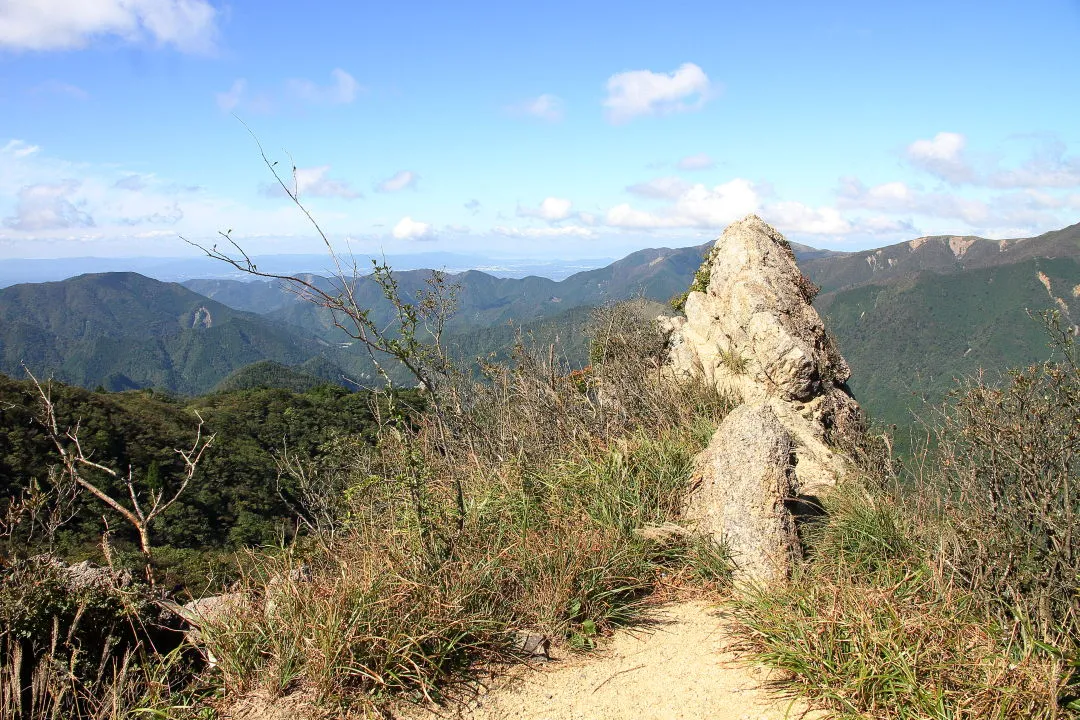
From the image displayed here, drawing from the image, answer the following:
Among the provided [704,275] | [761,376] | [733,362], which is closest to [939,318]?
[704,275]

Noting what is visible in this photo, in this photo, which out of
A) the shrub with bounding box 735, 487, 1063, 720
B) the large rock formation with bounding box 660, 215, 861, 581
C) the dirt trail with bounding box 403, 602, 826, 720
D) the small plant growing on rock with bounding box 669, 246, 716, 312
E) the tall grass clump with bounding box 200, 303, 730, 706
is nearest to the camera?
the shrub with bounding box 735, 487, 1063, 720

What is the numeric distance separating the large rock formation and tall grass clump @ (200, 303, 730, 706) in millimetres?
358

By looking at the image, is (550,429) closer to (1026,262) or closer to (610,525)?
(610,525)

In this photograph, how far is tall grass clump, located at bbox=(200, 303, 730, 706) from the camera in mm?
3410

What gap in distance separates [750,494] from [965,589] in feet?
4.48

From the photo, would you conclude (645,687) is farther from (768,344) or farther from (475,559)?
(768,344)

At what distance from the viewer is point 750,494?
4.61 m

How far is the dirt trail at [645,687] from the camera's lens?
3.25 m

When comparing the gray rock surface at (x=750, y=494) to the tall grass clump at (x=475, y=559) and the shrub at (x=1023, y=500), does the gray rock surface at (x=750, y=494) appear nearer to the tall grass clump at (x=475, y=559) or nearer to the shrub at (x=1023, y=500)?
the tall grass clump at (x=475, y=559)

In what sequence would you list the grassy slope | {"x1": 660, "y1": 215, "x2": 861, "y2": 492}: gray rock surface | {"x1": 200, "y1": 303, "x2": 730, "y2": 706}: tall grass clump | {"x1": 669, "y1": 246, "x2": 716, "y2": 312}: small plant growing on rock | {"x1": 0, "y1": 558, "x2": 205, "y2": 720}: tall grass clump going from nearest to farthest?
{"x1": 0, "y1": 558, "x2": 205, "y2": 720}: tall grass clump < {"x1": 200, "y1": 303, "x2": 730, "y2": 706}: tall grass clump < {"x1": 660, "y1": 215, "x2": 861, "y2": 492}: gray rock surface < {"x1": 669, "y1": 246, "x2": 716, "y2": 312}: small plant growing on rock < the grassy slope

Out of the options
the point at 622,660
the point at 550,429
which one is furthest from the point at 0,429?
the point at 622,660

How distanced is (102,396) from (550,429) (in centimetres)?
4831

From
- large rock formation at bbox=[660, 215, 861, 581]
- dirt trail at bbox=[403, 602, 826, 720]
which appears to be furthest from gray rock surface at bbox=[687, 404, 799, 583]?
dirt trail at bbox=[403, 602, 826, 720]

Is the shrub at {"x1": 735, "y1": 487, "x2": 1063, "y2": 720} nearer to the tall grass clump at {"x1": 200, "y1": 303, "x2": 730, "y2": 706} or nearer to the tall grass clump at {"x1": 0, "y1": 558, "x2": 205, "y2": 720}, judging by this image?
the tall grass clump at {"x1": 200, "y1": 303, "x2": 730, "y2": 706}
